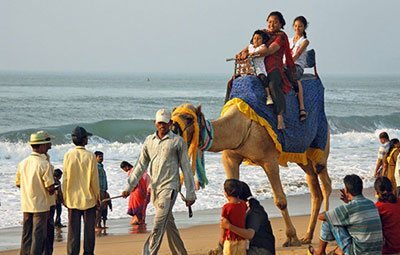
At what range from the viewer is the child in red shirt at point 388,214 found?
26.1 ft

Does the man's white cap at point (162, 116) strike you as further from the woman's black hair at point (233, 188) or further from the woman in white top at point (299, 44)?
the woman in white top at point (299, 44)

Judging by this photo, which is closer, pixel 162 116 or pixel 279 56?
pixel 162 116

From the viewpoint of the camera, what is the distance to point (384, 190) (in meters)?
7.98

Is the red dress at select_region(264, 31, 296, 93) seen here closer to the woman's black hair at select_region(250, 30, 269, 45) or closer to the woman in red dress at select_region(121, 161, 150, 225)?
the woman's black hair at select_region(250, 30, 269, 45)

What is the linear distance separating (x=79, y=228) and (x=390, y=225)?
3465 millimetres

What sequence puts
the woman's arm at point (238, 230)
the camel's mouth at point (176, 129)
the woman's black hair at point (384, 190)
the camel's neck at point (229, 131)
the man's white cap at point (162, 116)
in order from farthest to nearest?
the camel's neck at point (229, 131) → the camel's mouth at point (176, 129) → the man's white cap at point (162, 116) → the woman's black hair at point (384, 190) → the woman's arm at point (238, 230)

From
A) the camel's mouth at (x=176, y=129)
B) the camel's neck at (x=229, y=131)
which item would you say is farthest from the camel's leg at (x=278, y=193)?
the camel's mouth at (x=176, y=129)

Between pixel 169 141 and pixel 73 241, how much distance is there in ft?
5.36

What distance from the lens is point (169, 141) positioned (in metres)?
9.12

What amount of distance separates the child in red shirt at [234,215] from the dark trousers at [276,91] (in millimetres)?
3139

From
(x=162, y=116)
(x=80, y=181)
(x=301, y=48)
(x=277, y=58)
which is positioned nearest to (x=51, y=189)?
(x=80, y=181)

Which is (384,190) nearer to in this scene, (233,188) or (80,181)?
(233,188)

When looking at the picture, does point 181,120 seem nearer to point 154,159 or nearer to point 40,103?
point 154,159

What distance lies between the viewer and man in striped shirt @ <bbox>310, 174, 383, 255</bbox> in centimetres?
757
